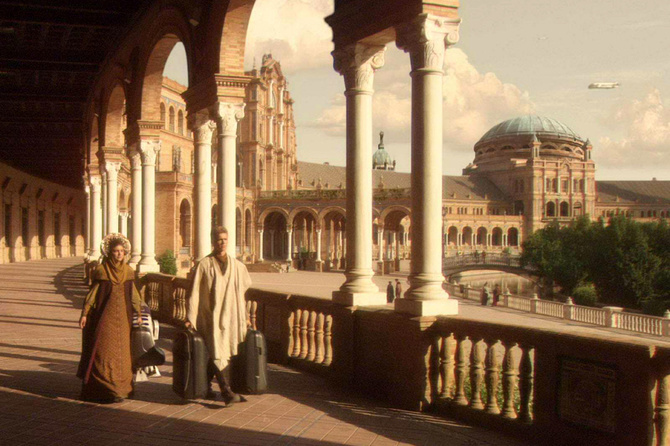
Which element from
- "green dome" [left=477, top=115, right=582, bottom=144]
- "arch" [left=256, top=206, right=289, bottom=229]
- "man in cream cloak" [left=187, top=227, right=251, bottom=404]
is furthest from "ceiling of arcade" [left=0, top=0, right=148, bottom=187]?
"green dome" [left=477, top=115, right=582, bottom=144]

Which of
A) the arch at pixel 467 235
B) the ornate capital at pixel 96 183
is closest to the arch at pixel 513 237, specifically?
the arch at pixel 467 235

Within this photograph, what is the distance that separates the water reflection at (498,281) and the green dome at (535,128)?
50.6 metres

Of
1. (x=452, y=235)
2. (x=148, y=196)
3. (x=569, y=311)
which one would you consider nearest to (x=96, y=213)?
(x=148, y=196)

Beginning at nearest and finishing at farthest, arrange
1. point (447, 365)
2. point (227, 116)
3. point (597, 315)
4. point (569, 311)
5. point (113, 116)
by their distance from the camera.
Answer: point (447, 365)
point (227, 116)
point (113, 116)
point (597, 315)
point (569, 311)

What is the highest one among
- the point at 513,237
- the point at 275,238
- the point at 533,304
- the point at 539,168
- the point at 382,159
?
the point at 382,159

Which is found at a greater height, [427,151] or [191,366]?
[427,151]

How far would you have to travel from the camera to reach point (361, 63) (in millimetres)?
7539

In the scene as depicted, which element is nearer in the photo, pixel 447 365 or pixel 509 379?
pixel 509 379

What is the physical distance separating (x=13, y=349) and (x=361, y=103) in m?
5.62

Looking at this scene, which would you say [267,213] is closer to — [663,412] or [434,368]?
[434,368]

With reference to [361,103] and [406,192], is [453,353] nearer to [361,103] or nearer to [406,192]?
[361,103]

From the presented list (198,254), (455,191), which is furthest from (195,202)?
(455,191)

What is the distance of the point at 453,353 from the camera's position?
615cm

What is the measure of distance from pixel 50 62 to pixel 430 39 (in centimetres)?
1294
